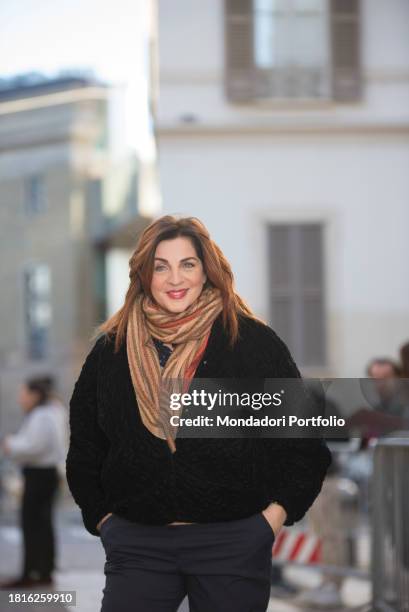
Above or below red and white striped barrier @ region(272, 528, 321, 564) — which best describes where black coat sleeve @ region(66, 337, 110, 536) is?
above

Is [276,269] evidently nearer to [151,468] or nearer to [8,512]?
[151,468]

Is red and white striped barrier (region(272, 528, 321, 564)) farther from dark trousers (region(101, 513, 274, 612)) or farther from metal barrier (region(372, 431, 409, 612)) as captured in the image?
dark trousers (region(101, 513, 274, 612))

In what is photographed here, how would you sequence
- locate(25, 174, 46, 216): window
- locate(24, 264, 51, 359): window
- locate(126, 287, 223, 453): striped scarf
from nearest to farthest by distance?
1. locate(126, 287, 223, 453): striped scarf
2. locate(24, 264, 51, 359): window
3. locate(25, 174, 46, 216): window

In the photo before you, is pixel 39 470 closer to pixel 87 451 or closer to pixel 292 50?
pixel 292 50

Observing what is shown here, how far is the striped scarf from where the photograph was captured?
2.57 meters

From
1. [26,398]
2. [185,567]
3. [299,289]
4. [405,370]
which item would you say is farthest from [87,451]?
[26,398]

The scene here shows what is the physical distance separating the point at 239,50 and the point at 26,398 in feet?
8.20

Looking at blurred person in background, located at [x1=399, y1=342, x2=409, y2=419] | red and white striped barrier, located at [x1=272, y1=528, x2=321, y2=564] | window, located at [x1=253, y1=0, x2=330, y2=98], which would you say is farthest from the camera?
red and white striped barrier, located at [x1=272, y1=528, x2=321, y2=564]

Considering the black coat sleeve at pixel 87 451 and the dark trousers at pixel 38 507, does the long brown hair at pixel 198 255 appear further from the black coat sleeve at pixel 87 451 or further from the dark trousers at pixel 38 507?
the dark trousers at pixel 38 507

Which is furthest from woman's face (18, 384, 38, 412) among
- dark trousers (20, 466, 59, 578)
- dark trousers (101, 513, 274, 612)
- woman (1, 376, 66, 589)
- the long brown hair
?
dark trousers (101, 513, 274, 612)

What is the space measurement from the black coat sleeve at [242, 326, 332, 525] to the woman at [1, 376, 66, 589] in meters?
3.50

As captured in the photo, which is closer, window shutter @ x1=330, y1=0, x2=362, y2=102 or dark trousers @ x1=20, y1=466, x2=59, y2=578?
window shutter @ x1=330, y1=0, x2=362, y2=102

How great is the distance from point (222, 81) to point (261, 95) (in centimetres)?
13

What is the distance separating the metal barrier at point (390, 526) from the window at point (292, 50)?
1.13 meters
